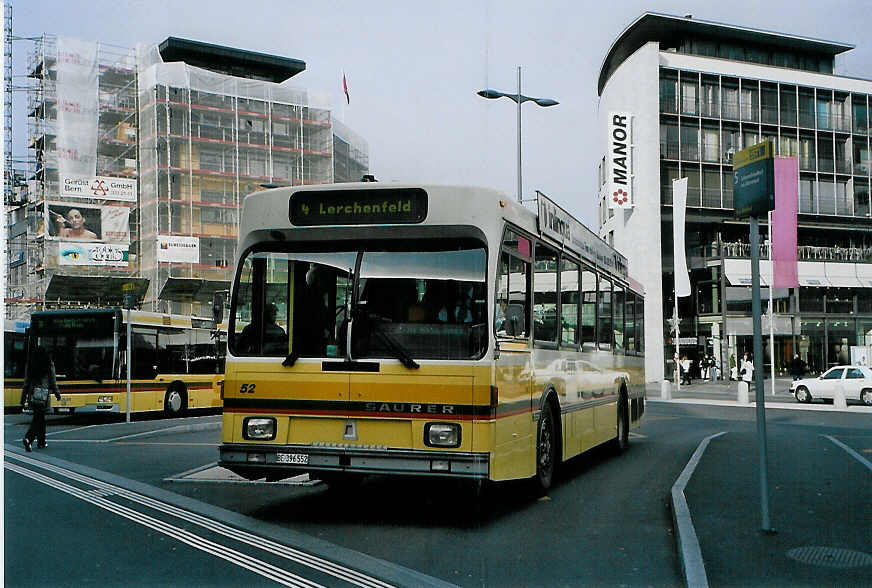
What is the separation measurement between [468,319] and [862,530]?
357cm

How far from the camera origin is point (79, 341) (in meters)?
23.3

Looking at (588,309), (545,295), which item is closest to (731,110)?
(588,309)

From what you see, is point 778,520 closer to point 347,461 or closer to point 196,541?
point 347,461

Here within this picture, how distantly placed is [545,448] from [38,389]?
30.6 ft

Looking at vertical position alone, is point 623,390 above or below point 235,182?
below

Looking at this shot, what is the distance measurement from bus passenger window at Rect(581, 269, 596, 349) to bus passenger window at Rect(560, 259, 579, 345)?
1.26 feet

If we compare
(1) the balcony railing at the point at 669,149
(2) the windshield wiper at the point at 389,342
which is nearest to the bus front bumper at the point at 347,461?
(2) the windshield wiper at the point at 389,342

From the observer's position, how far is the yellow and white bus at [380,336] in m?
8.16

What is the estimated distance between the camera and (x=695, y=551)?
6.66 metres

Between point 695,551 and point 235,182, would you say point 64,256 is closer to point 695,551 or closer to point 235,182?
point 235,182

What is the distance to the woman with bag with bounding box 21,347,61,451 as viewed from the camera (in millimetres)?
15680

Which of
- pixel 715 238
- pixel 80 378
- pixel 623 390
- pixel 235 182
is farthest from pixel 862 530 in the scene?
pixel 715 238

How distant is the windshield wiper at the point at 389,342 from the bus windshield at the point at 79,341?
654 inches

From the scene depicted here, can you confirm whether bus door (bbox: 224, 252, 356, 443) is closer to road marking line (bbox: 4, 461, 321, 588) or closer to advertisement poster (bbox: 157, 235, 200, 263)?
road marking line (bbox: 4, 461, 321, 588)
